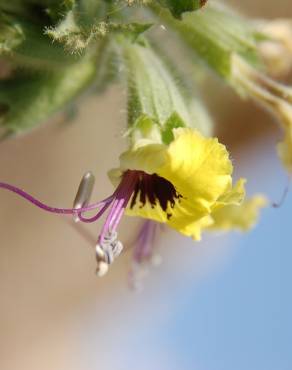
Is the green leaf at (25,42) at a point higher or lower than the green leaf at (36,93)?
higher

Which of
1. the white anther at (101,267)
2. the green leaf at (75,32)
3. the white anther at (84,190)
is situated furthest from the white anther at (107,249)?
the green leaf at (75,32)

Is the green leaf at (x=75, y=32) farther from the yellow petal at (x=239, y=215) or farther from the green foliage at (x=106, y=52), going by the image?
the yellow petal at (x=239, y=215)

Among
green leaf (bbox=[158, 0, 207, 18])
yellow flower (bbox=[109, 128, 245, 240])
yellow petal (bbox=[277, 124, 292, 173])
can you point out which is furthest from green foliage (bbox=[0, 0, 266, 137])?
yellow petal (bbox=[277, 124, 292, 173])

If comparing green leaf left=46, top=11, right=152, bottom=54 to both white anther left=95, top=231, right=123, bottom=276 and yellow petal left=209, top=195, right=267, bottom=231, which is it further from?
yellow petal left=209, top=195, right=267, bottom=231

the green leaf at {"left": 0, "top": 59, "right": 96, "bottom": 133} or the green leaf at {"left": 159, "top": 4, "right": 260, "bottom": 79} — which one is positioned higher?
the green leaf at {"left": 159, "top": 4, "right": 260, "bottom": 79}

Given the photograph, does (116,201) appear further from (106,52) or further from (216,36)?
(216,36)

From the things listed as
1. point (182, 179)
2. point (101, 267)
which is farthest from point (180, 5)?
point (101, 267)
